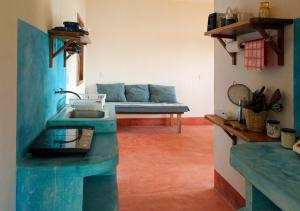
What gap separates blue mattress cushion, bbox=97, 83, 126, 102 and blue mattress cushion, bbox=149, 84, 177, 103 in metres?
0.65

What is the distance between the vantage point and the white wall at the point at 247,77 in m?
1.83

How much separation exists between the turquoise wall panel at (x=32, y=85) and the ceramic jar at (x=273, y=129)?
146cm

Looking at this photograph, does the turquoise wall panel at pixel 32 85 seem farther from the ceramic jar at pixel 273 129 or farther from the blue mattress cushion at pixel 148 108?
the blue mattress cushion at pixel 148 108

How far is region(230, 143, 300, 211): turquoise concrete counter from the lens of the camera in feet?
3.15

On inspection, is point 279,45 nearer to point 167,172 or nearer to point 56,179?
point 56,179

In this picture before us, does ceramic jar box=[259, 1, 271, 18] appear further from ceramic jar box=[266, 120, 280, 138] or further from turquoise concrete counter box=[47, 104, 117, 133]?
turquoise concrete counter box=[47, 104, 117, 133]

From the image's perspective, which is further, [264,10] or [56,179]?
[264,10]

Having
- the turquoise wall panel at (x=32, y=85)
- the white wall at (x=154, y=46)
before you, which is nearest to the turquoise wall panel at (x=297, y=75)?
the turquoise wall panel at (x=32, y=85)

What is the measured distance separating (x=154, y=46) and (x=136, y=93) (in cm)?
113

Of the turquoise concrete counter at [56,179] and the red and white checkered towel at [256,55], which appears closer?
the turquoise concrete counter at [56,179]

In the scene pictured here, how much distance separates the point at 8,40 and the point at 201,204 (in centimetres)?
217

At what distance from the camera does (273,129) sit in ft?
6.10

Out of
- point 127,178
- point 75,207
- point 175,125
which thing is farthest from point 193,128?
point 75,207

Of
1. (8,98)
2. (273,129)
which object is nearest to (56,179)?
(8,98)
